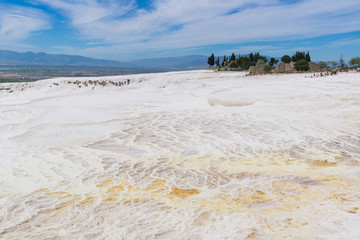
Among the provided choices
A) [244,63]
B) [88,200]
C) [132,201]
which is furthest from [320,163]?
[244,63]

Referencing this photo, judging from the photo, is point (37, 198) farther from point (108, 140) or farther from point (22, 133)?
point (22, 133)

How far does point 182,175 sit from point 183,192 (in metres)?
0.88

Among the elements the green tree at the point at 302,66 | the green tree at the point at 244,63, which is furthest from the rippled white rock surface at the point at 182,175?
the green tree at the point at 244,63

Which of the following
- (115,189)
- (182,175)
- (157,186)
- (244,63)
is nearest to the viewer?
(115,189)

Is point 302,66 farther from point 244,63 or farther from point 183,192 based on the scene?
point 183,192

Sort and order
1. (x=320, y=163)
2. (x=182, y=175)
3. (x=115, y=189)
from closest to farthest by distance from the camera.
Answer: (x=115, y=189) → (x=182, y=175) → (x=320, y=163)

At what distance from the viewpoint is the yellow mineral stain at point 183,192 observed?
5.61 m

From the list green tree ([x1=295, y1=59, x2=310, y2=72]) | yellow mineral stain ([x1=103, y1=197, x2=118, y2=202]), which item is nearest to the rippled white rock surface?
yellow mineral stain ([x1=103, y1=197, x2=118, y2=202])

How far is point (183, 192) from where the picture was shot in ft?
18.9

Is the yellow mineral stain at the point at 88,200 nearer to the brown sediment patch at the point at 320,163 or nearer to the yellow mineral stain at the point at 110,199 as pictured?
the yellow mineral stain at the point at 110,199

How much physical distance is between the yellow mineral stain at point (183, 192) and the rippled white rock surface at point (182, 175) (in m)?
0.02

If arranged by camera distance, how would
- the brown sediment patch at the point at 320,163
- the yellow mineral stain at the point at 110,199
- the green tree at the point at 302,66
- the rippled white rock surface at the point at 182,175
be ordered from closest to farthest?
the rippled white rock surface at the point at 182,175 < the yellow mineral stain at the point at 110,199 < the brown sediment patch at the point at 320,163 < the green tree at the point at 302,66

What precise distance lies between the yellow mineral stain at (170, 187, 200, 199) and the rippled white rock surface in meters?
0.02

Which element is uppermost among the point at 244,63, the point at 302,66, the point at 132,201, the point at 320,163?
the point at 244,63
